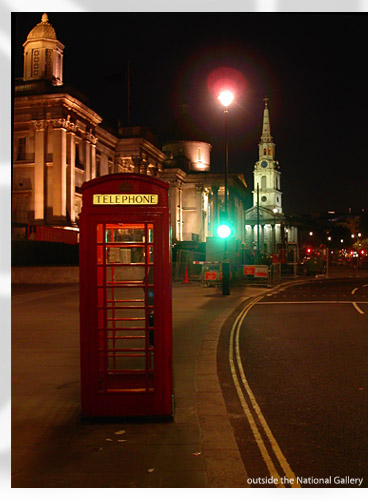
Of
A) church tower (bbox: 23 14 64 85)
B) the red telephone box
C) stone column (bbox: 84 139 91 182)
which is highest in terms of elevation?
church tower (bbox: 23 14 64 85)

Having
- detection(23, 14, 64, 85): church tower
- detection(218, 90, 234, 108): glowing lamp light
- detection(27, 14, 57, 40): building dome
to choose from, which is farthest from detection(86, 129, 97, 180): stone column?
detection(218, 90, 234, 108): glowing lamp light

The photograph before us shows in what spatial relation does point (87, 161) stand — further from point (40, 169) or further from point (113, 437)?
point (113, 437)

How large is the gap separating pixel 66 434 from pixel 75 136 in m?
43.4

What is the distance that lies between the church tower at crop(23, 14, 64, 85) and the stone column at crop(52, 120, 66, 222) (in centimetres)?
608

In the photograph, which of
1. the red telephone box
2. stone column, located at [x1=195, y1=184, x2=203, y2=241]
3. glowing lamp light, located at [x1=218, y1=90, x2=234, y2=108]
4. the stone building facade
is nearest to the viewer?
the red telephone box

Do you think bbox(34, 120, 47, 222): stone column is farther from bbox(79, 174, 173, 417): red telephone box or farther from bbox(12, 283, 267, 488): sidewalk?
bbox(79, 174, 173, 417): red telephone box

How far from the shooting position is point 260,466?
183 inches

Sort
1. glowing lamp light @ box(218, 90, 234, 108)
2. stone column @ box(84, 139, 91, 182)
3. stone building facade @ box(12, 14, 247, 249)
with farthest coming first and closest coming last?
stone column @ box(84, 139, 91, 182) → stone building facade @ box(12, 14, 247, 249) → glowing lamp light @ box(218, 90, 234, 108)

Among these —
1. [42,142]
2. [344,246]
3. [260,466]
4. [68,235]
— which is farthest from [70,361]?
[344,246]

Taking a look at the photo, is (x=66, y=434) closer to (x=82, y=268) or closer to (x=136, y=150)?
(x=82, y=268)

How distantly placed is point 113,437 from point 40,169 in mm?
41125

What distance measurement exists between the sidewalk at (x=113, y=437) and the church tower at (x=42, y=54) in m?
42.1

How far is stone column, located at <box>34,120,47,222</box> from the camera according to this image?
143 ft

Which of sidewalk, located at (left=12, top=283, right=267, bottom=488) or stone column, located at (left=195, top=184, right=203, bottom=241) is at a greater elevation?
stone column, located at (left=195, top=184, right=203, bottom=241)
